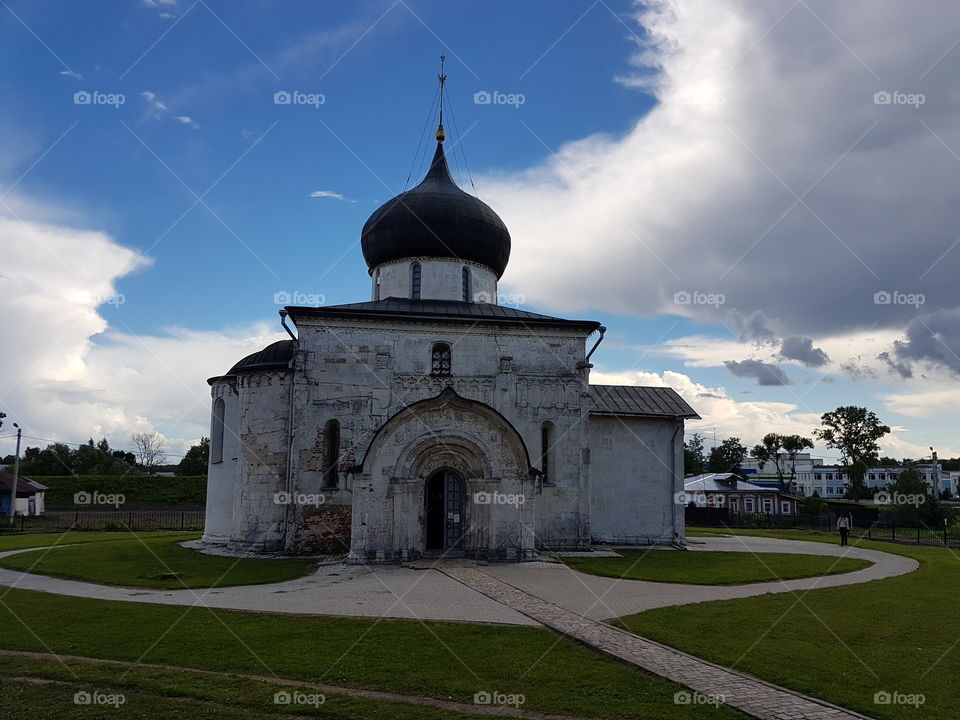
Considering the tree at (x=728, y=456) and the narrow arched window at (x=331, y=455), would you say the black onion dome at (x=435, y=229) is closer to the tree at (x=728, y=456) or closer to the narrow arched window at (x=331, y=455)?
the narrow arched window at (x=331, y=455)

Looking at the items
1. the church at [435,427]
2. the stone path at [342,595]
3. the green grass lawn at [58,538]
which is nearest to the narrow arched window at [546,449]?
the church at [435,427]

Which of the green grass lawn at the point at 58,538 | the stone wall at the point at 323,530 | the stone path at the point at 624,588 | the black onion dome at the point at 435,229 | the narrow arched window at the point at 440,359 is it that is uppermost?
the black onion dome at the point at 435,229

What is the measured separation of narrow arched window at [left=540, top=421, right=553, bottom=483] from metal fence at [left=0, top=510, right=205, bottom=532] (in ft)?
73.7

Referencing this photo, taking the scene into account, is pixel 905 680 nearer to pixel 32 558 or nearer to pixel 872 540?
pixel 32 558

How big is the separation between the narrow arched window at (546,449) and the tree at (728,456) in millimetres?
61732

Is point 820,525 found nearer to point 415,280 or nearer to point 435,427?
point 415,280

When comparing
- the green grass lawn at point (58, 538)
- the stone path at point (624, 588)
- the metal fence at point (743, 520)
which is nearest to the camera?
the stone path at point (624, 588)

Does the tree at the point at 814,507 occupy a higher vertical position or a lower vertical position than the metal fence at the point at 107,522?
higher

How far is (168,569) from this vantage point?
18266 mm

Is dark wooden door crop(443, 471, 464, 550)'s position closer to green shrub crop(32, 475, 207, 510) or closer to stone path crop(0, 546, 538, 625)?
stone path crop(0, 546, 538, 625)

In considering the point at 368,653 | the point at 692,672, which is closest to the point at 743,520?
the point at 692,672

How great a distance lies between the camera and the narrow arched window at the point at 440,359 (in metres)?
23.1

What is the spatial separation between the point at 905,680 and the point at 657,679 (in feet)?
10.3

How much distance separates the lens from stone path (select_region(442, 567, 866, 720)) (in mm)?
7621
